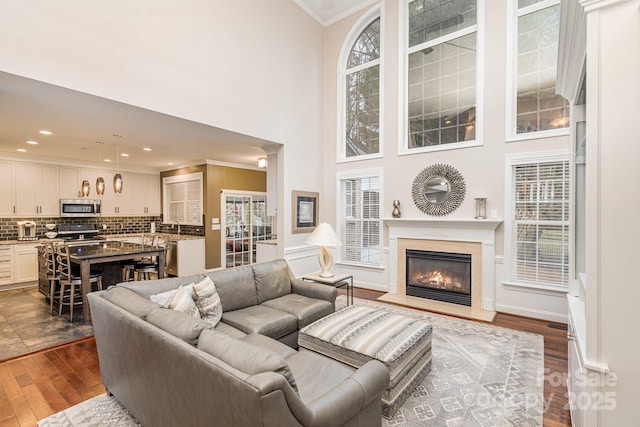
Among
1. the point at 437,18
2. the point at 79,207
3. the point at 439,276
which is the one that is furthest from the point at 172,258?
the point at 437,18

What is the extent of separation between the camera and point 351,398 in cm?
149

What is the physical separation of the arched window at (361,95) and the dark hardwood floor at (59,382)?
3869 mm

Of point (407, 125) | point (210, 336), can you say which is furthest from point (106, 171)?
point (210, 336)

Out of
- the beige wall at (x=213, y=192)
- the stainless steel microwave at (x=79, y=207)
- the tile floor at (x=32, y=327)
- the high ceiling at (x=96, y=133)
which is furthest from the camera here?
the beige wall at (x=213, y=192)

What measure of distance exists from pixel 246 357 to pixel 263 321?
1.49m

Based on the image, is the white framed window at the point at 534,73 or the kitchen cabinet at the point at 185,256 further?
the kitchen cabinet at the point at 185,256

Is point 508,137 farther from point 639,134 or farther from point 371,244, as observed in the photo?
point 639,134

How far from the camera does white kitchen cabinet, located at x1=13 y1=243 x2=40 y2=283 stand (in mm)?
5727

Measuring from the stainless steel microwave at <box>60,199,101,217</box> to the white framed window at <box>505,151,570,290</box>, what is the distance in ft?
27.7

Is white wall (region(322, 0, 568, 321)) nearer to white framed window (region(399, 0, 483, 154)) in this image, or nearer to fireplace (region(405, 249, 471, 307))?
white framed window (region(399, 0, 483, 154))

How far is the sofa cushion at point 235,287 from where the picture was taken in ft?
10.2

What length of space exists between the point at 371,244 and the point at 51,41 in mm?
4955

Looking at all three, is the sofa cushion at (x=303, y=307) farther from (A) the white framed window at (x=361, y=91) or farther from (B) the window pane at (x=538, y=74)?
(B) the window pane at (x=538, y=74)

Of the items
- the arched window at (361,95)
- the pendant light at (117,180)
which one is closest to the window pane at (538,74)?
the arched window at (361,95)
